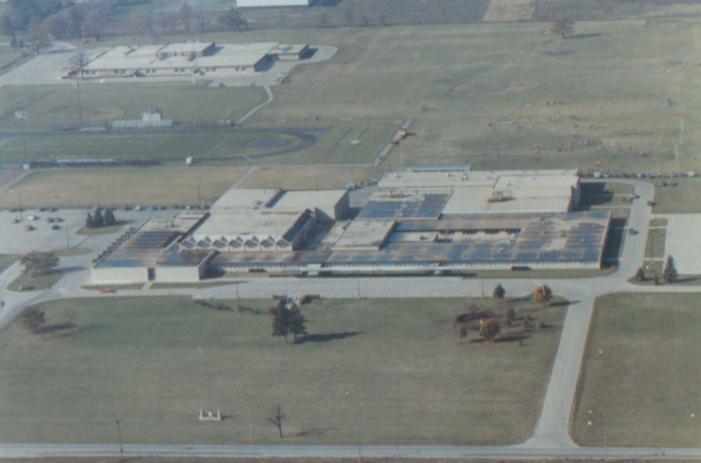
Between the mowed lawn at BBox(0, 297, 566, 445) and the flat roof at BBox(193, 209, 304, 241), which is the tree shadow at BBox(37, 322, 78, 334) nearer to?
the mowed lawn at BBox(0, 297, 566, 445)

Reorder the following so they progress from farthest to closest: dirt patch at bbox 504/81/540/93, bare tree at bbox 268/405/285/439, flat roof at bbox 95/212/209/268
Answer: dirt patch at bbox 504/81/540/93 → flat roof at bbox 95/212/209/268 → bare tree at bbox 268/405/285/439

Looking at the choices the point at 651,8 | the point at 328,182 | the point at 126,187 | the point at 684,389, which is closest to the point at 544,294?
the point at 684,389

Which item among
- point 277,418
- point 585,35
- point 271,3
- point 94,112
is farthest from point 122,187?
point 271,3

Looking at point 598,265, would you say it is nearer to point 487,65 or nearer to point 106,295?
point 106,295

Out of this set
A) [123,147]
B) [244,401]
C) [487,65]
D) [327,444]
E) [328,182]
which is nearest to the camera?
[327,444]

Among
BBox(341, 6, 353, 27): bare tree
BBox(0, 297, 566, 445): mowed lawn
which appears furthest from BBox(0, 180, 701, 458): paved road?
BBox(341, 6, 353, 27): bare tree
